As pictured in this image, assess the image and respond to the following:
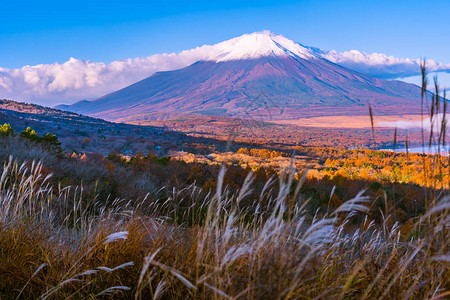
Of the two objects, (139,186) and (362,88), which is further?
(362,88)

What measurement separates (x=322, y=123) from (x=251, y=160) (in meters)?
85.7

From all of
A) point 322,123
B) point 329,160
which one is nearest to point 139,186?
point 329,160

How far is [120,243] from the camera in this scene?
2332 millimetres

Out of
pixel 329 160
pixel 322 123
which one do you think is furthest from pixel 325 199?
pixel 322 123

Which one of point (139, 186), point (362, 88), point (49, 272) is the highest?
point (362, 88)

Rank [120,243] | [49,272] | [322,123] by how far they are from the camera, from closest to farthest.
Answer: [49,272]
[120,243]
[322,123]

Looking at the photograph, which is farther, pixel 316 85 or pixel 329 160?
pixel 316 85

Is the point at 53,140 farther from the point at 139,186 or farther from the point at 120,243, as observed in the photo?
the point at 120,243

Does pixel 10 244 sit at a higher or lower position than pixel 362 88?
lower

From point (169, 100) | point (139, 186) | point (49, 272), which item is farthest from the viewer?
point (169, 100)

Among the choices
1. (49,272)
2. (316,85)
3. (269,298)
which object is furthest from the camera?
(316,85)

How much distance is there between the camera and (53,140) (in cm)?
1159

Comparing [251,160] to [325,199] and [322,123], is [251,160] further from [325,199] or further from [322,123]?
[322,123]

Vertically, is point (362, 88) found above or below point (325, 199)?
above
